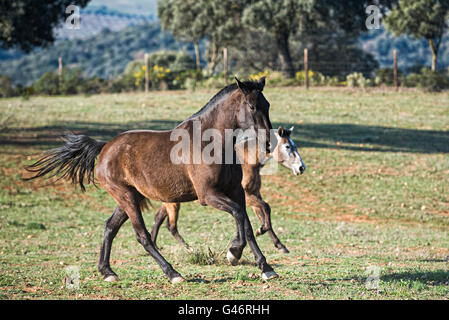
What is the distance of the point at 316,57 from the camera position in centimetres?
4938

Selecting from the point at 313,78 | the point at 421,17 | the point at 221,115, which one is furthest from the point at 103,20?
the point at 221,115

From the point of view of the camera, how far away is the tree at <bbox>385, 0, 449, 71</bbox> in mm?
39938

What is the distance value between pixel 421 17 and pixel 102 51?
3762 inches

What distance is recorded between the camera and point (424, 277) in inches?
301

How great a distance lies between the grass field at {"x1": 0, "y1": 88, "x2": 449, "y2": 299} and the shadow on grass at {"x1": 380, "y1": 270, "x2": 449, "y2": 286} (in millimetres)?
36

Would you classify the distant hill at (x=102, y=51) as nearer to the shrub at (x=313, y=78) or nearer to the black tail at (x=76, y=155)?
the shrub at (x=313, y=78)

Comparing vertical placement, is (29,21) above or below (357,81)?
above

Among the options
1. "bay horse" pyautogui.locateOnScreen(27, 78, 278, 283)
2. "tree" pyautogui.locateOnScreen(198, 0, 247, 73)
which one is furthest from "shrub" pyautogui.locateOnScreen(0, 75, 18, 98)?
"bay horse" pyautogui.locateOnScreen(27, 78, 278, 283)

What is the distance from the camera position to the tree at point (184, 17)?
145ft

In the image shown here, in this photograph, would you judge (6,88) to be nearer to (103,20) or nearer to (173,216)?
(173,216)
